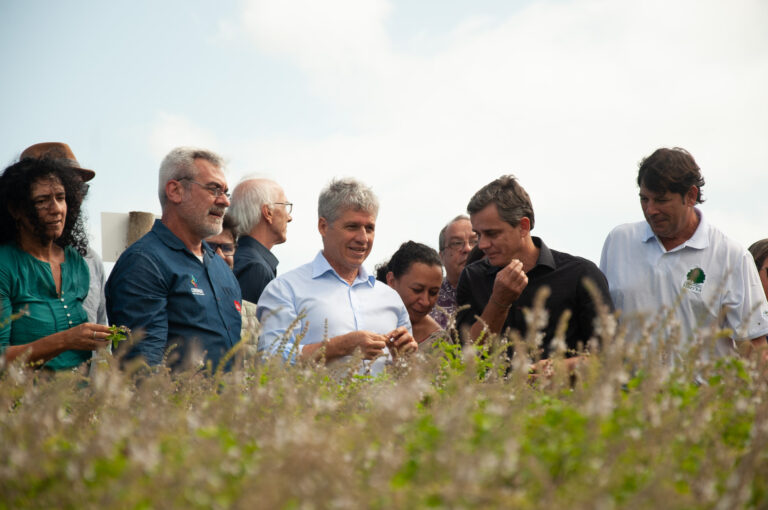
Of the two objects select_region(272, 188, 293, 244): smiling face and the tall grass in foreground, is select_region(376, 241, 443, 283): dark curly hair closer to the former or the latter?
select_region(272, 188, 293, 244): smiling face

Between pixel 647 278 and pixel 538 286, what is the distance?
0.78 metres

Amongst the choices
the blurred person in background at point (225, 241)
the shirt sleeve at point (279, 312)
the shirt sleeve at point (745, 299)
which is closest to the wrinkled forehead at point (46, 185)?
the shirt sleeve at point (279, 312)

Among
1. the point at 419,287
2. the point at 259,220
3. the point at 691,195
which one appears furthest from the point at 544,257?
the point at 259,220

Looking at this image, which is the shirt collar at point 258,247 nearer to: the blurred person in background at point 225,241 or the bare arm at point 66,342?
the blurred person in background at point 225,241

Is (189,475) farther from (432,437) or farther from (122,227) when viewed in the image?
(122,227)

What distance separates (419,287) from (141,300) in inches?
106

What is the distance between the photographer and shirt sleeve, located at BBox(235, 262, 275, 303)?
603cm

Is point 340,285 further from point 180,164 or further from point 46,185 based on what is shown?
point 46,185

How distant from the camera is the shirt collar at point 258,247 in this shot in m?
6.52

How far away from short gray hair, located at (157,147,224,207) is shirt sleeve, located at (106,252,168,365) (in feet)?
2.71

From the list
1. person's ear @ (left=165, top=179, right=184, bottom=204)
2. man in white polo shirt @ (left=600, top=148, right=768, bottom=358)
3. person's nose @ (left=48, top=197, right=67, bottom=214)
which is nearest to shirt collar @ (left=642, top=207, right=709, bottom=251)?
Result: man in white polo shirt @ (left=600, top=148, right=768, bottom=358)

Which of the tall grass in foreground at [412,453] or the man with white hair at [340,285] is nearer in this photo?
the tall grass in foreground at [412,453]

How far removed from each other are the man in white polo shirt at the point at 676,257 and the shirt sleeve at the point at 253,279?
2767 mm

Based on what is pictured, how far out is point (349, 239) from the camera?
5.12 meters
